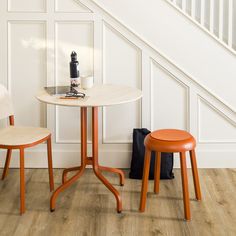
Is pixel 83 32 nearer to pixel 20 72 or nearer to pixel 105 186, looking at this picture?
pixel 20 72

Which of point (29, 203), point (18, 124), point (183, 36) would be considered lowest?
point (29, 203)

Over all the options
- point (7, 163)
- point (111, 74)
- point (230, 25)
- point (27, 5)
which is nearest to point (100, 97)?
point (111, 74)

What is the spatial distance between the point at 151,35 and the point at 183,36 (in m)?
0.23

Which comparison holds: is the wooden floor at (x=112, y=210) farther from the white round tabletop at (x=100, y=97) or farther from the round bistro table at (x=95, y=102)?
the white round tabletop at (x=100, y=97)

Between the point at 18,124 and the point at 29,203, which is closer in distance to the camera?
the point at 29,203

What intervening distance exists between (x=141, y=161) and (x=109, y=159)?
1.03 ft

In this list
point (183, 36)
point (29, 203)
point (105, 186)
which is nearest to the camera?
point (29, 203)

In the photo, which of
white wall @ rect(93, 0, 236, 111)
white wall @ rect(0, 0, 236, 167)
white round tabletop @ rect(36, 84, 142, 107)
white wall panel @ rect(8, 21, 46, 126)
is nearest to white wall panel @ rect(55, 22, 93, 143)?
white wall @ rect(0, 0, 236, 167)

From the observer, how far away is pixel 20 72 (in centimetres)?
397

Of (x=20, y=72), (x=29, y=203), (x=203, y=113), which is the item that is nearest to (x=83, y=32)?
(x=20, y=72)

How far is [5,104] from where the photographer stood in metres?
3.64

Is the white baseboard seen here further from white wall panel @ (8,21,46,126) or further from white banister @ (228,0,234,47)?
white banister @ (228,0,234,47)

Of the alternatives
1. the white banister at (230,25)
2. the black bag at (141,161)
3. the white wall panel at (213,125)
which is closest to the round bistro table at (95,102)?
the black bag at (141,161)

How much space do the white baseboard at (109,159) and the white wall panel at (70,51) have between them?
8.2 inches
